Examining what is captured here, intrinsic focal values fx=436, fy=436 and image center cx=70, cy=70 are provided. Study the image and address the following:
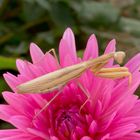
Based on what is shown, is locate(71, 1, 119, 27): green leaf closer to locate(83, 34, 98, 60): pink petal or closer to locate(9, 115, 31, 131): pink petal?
locate(83, 34, 98, 60): pink petal

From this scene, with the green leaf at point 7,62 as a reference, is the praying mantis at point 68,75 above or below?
below

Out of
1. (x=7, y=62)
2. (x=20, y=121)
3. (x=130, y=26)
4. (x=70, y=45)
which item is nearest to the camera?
(x=20, y=121)

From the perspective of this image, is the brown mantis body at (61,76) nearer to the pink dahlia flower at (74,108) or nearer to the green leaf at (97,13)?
the pink dahlia flower at (74,108)

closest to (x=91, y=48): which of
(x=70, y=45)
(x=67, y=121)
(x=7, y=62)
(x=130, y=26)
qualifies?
(x=70, y=45)

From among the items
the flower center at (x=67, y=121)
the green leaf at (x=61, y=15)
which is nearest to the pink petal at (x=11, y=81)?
the flower center at (x=67, y=121)

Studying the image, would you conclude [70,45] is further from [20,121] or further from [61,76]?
[20,121]
